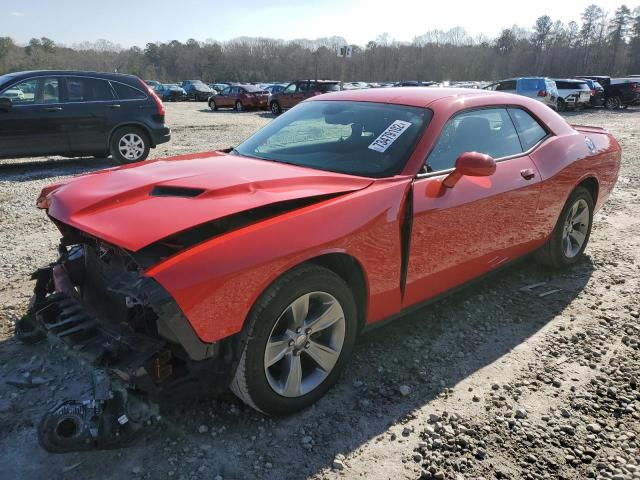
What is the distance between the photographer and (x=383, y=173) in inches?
111

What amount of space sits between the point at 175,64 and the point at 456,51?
199 feet

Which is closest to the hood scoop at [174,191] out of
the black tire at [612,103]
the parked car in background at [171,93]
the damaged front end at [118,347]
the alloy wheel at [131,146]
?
the damaged front end at [118,347]

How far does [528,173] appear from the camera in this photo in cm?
358

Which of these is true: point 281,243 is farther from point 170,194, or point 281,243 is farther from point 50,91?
point 50,91

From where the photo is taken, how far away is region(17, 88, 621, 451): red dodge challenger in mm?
2076

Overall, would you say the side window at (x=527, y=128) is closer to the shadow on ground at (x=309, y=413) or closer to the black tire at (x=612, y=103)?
the shadow on ground at (x=309, y=413)

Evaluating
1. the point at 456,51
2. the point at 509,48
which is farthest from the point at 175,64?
the point at 509,48

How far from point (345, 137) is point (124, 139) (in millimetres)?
7347

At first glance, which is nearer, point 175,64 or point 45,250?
point 45,250

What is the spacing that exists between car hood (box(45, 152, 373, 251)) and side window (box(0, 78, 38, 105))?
6.65 m

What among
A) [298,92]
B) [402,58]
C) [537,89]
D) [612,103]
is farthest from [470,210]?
[402,58]

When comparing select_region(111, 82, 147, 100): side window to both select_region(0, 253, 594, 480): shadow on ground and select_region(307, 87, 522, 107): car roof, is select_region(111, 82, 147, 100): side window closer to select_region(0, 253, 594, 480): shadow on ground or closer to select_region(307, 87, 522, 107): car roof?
select_region(307, 87, 522, 107): car roof

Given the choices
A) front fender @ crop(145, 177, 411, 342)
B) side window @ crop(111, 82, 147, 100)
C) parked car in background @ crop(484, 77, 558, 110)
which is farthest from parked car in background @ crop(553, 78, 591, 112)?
front fender @ crop(145, 177, 411, 342)

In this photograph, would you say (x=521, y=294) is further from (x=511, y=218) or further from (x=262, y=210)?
(x=262, y=210)
